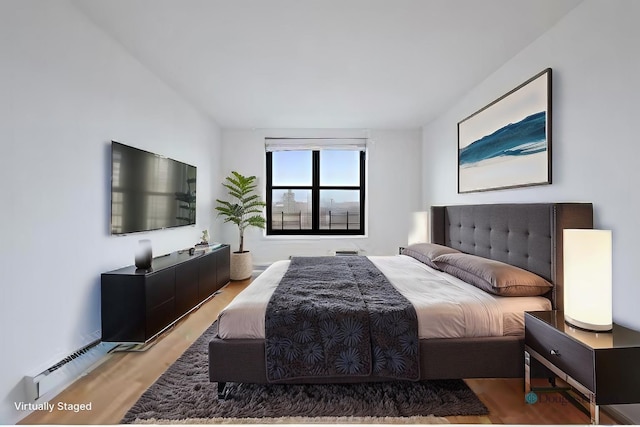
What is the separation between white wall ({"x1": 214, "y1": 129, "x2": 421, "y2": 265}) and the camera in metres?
4.76

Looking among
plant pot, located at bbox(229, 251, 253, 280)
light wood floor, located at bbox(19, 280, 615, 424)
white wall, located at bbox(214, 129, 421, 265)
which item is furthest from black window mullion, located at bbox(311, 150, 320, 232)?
light wood floor, located at bbox(19, 280, 615, 424)

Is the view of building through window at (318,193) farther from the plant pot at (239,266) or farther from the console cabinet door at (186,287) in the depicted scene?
the console cabinet door at (186,287)

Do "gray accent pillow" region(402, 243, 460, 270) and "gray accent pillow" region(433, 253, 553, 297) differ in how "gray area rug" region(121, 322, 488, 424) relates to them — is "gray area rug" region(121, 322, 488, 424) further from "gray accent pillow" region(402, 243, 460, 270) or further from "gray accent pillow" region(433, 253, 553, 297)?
"gray accent pillow" region(402, 243, 460, 270)

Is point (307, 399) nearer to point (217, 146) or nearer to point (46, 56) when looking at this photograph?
point (46, 56)

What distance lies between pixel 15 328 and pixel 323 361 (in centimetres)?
174

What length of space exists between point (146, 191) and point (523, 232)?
3.28m

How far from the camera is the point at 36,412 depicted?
5.32 ft

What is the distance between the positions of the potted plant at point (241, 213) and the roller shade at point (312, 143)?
2.27ft

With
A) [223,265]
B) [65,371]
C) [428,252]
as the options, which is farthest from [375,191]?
[65,371]

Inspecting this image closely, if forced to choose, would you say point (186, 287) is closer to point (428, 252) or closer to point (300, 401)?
point (300, 401)

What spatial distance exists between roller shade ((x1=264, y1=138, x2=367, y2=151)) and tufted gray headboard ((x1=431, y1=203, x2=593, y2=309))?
83.0 inches

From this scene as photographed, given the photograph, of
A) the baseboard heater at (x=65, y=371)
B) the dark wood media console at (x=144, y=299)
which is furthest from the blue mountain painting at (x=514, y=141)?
the baseboard heater at (x=65, y=371)

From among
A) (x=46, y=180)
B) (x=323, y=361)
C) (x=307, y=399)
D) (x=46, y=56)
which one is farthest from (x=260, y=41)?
(x=307, y=399)

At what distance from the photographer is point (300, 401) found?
1668 millimetres
